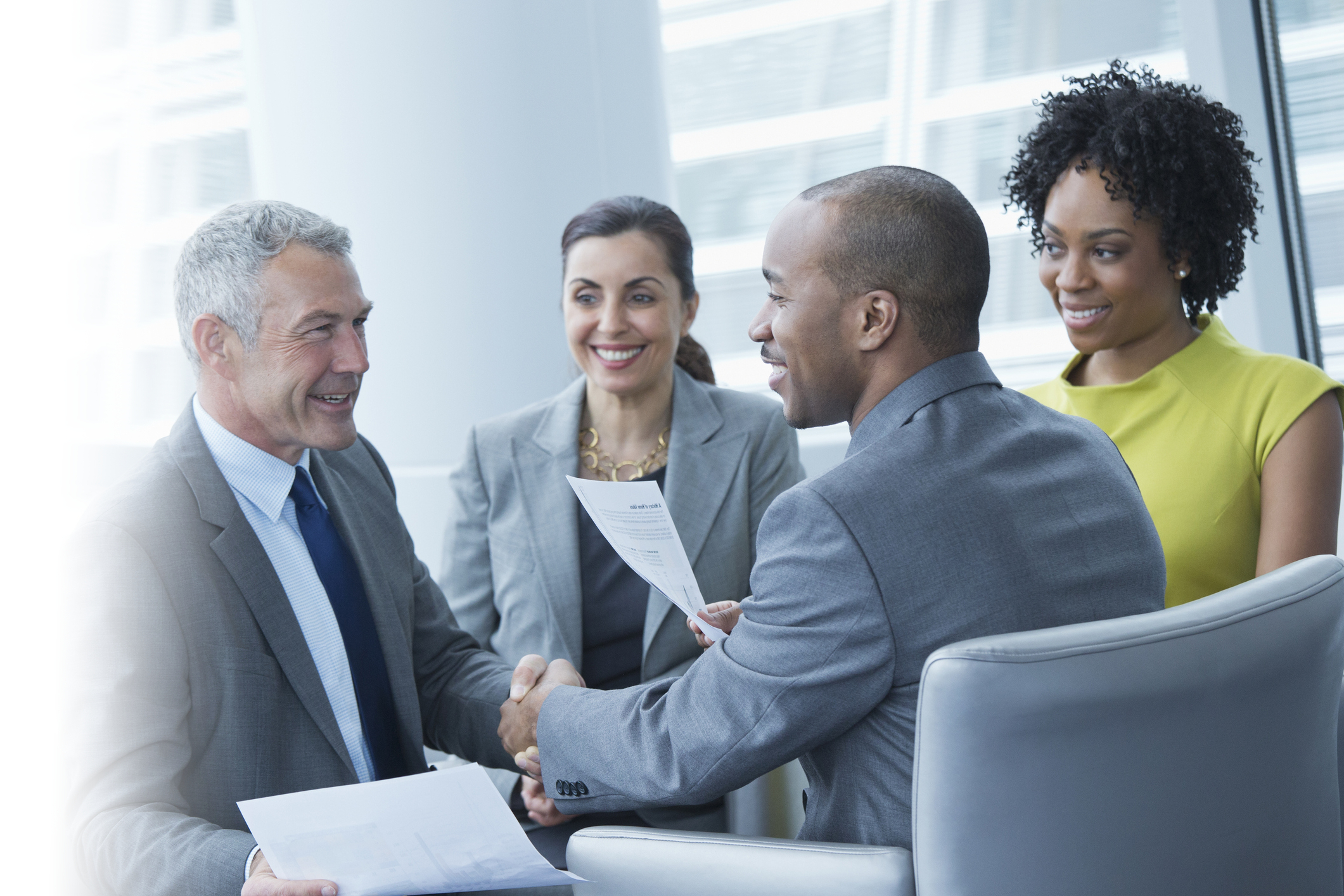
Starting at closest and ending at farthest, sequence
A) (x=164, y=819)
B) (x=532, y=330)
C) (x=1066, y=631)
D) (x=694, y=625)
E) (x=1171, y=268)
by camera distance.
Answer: (x=1066, y=631)
(x=164, y=819)
(x=694, y=625)
(x=1171, y=268)
(x=532, y=330)

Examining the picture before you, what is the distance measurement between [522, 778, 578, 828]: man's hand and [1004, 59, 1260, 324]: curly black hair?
4.99ft

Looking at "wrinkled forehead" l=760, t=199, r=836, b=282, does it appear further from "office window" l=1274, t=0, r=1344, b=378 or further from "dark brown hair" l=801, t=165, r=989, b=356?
"office window" l=1274, t=0, r=1344, b=378

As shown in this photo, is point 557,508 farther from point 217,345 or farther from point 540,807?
point 217,345

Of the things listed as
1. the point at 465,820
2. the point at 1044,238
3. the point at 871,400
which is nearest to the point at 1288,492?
the point at 1044,238

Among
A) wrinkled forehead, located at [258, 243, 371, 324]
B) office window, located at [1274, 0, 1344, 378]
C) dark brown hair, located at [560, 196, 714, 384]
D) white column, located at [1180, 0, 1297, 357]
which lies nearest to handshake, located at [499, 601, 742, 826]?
wrinkled forehead, located at [258, 243, 371, 324]

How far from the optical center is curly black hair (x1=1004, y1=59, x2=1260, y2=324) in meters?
1.99

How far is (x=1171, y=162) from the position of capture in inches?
77.9

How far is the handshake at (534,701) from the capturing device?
1.68m

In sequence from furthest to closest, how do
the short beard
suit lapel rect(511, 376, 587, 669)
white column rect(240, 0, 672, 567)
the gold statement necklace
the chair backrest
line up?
white column rect(240, 0, 672, 567), the gold statement necklace, suit lapel rect(511, 376, 587, 669), the short beard, the chair backrest

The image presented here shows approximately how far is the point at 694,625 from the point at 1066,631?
2.26 feet

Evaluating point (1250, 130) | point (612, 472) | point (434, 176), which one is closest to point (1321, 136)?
point (1250, 130)

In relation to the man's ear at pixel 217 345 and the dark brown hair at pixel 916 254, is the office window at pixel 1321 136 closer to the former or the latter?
the dark brown hair at pixel 916 254

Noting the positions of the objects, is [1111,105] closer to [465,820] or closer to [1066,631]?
[1066,631]

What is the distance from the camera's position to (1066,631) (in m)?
1.05
